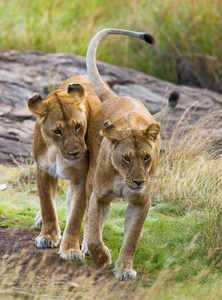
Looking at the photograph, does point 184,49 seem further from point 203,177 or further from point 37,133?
point 37,133

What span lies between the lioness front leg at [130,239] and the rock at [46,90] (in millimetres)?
3052

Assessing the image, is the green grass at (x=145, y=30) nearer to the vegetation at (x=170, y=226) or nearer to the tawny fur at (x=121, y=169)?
the vegetation at (x=170, y=226)

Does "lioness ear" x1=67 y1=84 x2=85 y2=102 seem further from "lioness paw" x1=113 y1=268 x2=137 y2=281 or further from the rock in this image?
the rock

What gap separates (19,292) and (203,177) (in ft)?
8.94

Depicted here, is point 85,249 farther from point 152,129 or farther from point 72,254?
point 152,129

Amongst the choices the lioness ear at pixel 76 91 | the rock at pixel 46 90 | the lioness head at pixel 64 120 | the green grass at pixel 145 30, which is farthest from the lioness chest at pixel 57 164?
the green grass at pixel 145 30

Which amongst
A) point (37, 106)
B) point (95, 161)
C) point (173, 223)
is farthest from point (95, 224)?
point (173, 223)

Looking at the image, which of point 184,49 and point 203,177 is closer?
point 203,177

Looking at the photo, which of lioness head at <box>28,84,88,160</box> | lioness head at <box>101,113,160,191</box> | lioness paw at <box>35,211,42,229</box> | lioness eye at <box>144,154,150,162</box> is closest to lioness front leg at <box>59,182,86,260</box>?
lioness head at <box>28,84,88,160</box>

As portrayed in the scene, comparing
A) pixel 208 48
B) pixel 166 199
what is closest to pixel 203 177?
pixel 166 199

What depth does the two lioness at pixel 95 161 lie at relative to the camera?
13.2 ft

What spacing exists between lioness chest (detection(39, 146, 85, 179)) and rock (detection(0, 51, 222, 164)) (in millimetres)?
2517

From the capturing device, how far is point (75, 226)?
4.87 metres

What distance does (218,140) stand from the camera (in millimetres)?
7469
